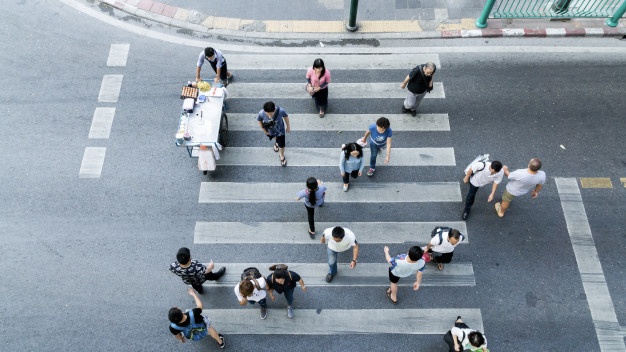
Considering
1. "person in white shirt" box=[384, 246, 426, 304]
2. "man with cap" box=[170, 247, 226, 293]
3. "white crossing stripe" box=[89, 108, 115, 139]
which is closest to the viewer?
"person in white shirt" box=[384, 246, 426, 304]

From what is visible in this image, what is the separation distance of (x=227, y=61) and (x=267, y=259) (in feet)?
16.6

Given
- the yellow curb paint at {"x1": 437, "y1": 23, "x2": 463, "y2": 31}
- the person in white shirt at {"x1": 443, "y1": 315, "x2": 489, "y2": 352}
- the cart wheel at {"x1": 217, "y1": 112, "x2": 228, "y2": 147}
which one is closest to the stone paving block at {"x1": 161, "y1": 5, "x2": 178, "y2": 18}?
the cart wheel at {"x1": 217, "y1": 112, "x2": 228, "y2": 147}

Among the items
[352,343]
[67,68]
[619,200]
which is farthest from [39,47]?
[619,200]

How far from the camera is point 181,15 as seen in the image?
1157 centimetres

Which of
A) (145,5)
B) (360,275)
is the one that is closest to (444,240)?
(360,275)

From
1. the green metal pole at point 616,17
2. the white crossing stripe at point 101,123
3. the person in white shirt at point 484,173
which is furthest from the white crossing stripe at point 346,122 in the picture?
the green metal pole at point 616,17

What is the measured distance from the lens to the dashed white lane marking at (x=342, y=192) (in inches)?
354

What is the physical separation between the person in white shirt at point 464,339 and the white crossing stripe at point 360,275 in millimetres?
983

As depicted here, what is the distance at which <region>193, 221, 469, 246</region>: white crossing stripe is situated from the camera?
28.0ft

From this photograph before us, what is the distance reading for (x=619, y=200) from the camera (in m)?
8.91

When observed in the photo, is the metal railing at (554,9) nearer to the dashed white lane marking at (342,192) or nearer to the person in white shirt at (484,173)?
the dashed white lane marking at (342,192)

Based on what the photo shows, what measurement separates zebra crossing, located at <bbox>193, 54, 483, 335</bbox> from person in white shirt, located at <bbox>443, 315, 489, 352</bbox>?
695 mm

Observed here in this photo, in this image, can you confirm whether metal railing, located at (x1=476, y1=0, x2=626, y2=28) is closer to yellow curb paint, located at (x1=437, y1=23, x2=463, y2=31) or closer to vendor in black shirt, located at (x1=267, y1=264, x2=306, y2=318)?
yellow curb paint, located at (x1=437, y1=23, x2=463, y2=31)

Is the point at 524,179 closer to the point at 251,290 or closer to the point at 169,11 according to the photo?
the point at 251,290
